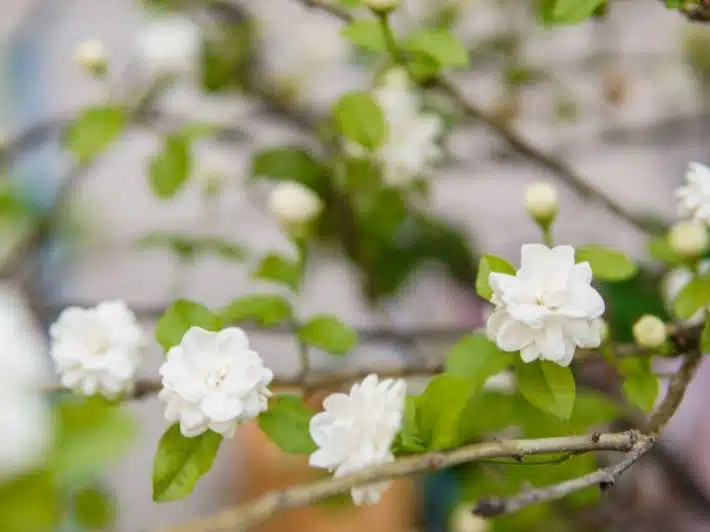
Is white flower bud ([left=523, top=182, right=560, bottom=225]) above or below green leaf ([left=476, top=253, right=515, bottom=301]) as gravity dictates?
below

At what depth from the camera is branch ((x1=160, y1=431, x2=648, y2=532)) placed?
0.25 meters

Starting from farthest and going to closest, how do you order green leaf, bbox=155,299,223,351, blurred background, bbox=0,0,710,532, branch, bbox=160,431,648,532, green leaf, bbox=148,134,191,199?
1. blurred background, bbox=0,0,710,532
2. green leaf, bbox=148,134,191,199
3. green leaf, bbox=155,299,223,351
4. branch, bbox=160,431,648,532

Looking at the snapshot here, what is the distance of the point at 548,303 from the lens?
325mm

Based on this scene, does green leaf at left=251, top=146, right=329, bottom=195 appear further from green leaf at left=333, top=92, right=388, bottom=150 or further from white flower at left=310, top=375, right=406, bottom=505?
white flower at left=310, top=375, right=406, bottom=505

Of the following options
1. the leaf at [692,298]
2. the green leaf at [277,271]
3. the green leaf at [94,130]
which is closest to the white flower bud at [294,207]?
the green leaf at [277,271]

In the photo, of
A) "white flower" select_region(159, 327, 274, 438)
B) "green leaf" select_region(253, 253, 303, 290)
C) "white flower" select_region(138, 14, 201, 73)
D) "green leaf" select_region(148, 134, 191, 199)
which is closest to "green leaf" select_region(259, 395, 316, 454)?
"white flower" select_region(159, 327, 274, 438)

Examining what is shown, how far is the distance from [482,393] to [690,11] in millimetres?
247

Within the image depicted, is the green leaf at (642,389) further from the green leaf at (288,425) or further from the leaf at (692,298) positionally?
the green leaf at (288,425)

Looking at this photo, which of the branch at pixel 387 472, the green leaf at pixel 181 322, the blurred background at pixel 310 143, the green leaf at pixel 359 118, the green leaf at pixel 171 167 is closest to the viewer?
the branch at pixel 387 472

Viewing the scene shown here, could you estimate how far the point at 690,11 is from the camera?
1.29 feet

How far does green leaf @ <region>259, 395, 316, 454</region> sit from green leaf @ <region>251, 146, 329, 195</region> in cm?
32

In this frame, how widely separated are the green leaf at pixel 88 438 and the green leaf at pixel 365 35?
240 mm

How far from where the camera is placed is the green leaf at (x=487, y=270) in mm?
338

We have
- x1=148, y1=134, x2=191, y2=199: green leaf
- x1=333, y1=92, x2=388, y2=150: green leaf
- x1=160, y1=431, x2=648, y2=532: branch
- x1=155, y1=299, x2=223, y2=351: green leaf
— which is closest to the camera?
x1=160, y1=431, x2=648, y2=532: branch
